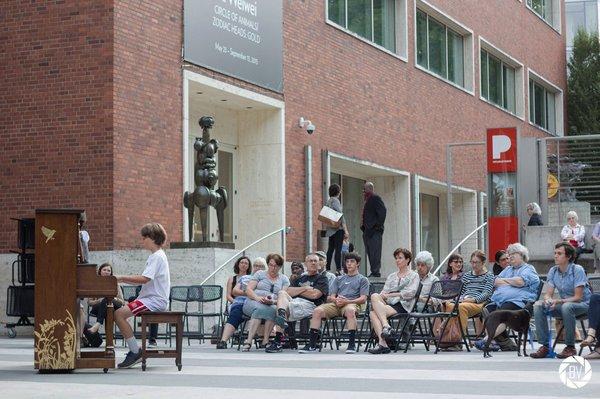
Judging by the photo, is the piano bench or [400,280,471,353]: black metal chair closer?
the piano bench

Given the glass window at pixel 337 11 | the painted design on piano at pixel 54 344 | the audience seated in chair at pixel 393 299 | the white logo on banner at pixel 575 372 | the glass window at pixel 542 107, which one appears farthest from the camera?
the glass window at pixel 542 107

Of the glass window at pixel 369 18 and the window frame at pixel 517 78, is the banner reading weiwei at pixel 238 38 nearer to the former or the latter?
the glass window at pixel 369 18

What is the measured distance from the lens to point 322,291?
688 inches

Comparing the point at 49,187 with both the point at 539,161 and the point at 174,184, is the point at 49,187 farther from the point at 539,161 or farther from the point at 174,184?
the point at 539,161

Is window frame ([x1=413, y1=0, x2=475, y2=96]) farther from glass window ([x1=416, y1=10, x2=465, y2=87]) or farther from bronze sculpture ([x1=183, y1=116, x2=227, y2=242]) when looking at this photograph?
bronze sculpture ([x1=183, y1=116, x2=227, y2=242])

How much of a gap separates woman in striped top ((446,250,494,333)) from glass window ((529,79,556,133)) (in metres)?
28.6

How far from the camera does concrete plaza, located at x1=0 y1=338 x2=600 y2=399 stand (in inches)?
389

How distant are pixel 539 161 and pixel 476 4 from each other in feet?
46.8

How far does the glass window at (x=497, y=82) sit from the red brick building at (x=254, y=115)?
0.18m

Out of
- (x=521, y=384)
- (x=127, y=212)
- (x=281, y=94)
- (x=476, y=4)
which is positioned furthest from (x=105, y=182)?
(x=476, y=4)

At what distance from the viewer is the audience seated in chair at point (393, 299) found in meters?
16.4

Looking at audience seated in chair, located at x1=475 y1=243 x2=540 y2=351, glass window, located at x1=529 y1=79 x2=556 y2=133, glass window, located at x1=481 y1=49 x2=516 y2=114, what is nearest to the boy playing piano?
audience seated in chair, located at x1=475 y1=243 x2=540 y2=351

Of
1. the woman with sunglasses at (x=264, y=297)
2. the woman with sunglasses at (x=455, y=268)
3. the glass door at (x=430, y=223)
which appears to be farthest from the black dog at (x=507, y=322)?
the glass door at (x=430, y=223)

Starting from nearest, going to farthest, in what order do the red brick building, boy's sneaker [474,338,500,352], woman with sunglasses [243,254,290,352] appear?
boy's sneaker [474,338,500,352]
woman with sunglasses [243,254,290,352]
the red brick building
